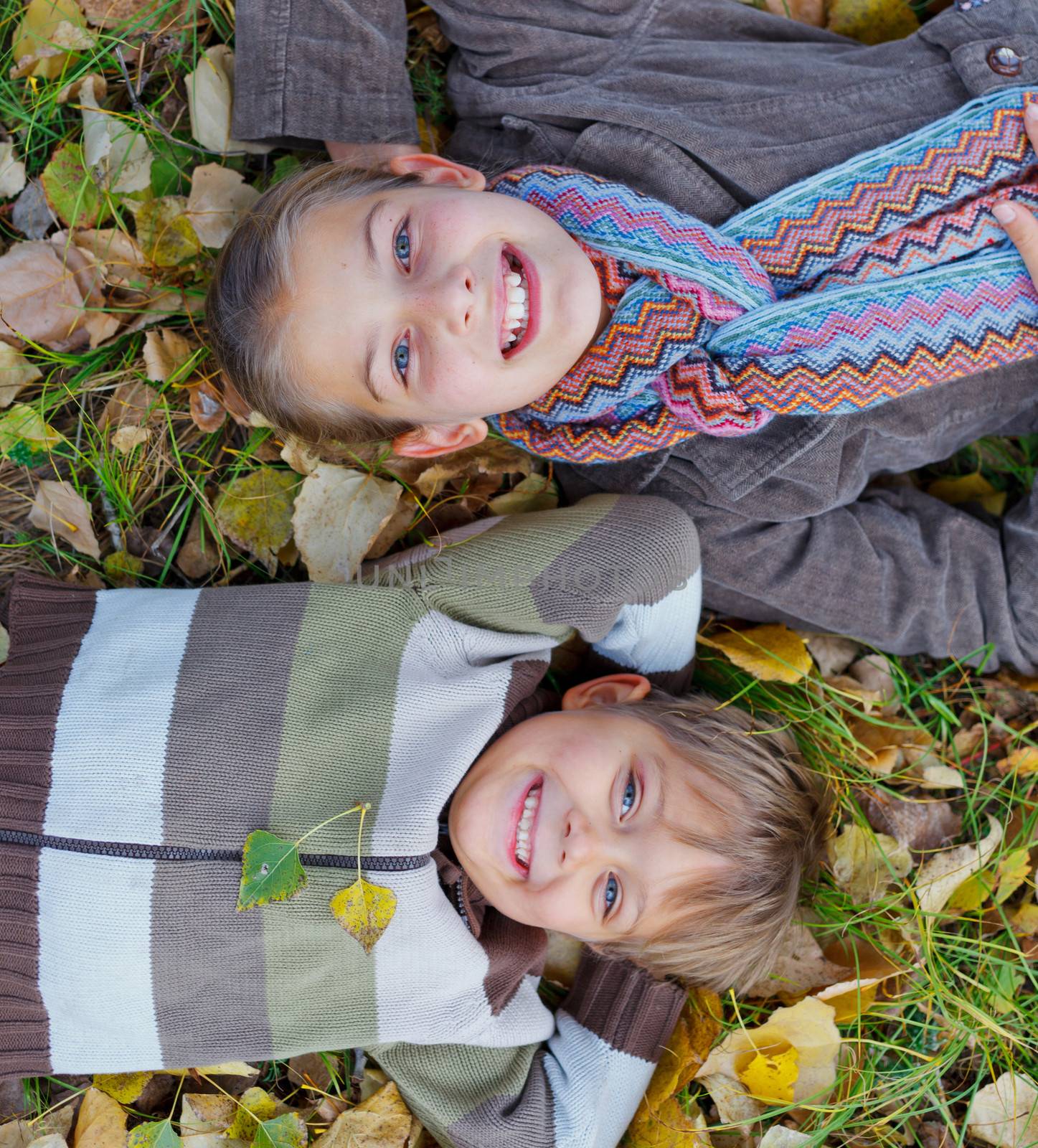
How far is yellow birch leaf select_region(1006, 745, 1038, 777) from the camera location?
272 cm

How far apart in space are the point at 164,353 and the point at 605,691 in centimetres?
148

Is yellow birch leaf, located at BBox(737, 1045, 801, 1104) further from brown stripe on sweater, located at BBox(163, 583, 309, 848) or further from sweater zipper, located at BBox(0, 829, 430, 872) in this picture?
brown stripe on sweater, located at BBox(163, 583, 309, 848)

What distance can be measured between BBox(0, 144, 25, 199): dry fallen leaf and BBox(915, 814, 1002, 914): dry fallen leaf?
9.95 feet

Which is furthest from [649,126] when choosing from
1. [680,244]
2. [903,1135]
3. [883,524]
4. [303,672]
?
[903,1135]

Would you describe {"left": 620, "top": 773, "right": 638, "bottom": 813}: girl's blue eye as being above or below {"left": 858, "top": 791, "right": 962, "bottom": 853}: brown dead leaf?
above

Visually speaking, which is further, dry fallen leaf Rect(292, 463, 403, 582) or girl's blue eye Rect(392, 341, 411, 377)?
dry fallen leaf Rect(292, 463, 403, 582)

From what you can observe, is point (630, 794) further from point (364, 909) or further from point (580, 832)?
point (364, 909)

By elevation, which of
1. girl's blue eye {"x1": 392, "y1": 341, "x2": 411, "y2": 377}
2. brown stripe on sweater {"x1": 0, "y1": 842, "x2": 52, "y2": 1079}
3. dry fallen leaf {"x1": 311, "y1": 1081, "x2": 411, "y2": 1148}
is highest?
girl's blue eye {"x1": 392, "y1": 341, "x2": 411, "y2": 377}

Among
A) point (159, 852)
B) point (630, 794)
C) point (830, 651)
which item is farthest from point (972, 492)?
point (159, 852)

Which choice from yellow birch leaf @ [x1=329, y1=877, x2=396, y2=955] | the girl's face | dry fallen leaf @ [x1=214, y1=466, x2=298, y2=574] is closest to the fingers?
the girl's face

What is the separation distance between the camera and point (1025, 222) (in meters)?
2.37

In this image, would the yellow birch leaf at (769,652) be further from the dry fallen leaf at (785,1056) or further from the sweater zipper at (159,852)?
the sweater zipper at (159,852)

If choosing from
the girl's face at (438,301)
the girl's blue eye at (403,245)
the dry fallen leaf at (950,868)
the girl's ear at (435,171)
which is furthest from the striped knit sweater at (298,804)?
the dry fallen leaf at (950,868)

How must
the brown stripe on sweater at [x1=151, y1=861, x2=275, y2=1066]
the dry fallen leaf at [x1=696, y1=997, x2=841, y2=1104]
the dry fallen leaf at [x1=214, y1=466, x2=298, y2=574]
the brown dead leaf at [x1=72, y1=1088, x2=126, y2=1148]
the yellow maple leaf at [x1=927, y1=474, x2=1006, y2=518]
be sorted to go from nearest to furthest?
the brown stripe on sweater at [x1=151, y1=861, x2=275, y2=1066] < the brown dead leaf at [x1=72, y1=1088, x2=126, y2=1148] < the dry fallen leaf at [x1=696, y1=997, x2=841, y2=1104] < the dry fallen leaf at [x1=214, y1=466, x2=298, y2=574] < the yellow maple leaf at [x1=927, y1=474, x2=1006, y2=518]
